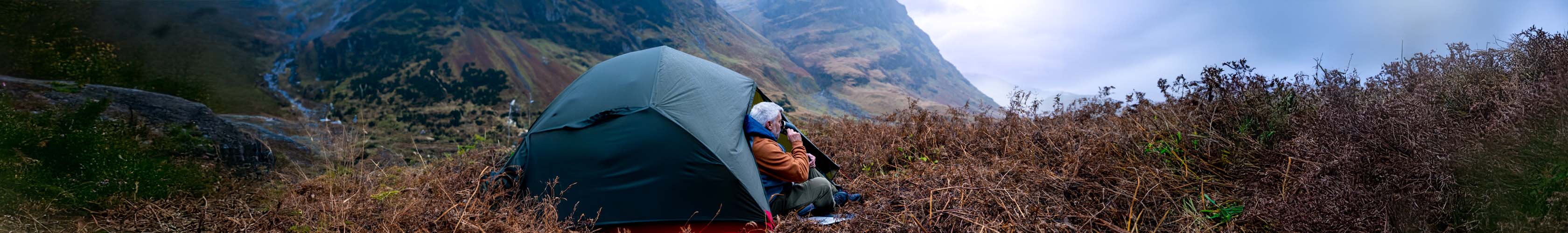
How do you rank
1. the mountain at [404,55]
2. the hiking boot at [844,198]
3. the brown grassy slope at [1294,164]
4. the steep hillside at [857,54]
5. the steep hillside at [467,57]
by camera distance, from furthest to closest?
1. the steep hillside at [857,54]
2. the steep hillside at [467,57]
3. the mountain at [404,55]
4. the hiking boot at [844,198]
5. the brown grassy slope at [1294,164]

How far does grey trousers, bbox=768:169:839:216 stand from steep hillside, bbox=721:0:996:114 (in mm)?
68581

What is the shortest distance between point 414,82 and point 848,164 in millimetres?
43347

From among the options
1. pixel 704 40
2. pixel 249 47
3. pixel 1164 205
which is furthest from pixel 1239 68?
pixel 704 40

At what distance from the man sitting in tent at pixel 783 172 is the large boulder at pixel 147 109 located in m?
4.75

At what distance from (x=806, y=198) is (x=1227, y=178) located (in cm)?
282

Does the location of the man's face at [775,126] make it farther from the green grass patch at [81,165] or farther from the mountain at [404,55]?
the green grass patch at [81,165]

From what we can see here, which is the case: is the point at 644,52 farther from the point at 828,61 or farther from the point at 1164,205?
the point at 828,61

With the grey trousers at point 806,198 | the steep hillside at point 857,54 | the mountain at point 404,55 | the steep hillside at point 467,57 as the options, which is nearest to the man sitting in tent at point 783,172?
the grey trousers at point 806,198

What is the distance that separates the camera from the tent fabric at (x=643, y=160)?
4254mm

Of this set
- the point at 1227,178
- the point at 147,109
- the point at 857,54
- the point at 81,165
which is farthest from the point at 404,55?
the point at 857,54

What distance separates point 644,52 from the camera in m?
5.34

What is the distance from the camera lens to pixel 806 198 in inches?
186

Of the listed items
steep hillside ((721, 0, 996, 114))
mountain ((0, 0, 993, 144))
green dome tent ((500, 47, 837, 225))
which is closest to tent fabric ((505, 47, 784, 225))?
green dome tent ((500, 47, 837, 225))

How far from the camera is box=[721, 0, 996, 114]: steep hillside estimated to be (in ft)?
334
